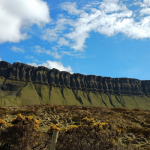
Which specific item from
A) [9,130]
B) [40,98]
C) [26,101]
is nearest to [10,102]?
[26,101]

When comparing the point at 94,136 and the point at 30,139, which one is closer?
the point at 94,136

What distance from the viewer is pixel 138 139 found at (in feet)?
48.0

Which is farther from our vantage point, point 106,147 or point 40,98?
point 40,98

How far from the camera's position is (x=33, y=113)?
22.7 meters

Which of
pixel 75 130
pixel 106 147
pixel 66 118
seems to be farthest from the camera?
pixel 66 118

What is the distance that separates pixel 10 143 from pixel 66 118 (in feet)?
40.4

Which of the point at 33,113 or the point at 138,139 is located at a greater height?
the point at 33,113

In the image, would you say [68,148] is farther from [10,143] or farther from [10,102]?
[10,102]

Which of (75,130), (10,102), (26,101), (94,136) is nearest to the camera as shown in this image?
(94,136)

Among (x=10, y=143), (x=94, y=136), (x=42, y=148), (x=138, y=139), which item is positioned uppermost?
(x=94, y=136)

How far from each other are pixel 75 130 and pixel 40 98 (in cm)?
19877

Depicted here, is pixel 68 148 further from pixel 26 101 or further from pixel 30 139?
pixel 26 101

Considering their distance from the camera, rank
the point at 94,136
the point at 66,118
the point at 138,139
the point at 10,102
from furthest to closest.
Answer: the point at 10,102 < the point at 66,118 < the point at 138,139 < the point at 94,136

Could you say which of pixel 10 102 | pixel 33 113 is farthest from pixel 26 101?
pixel 33 113
